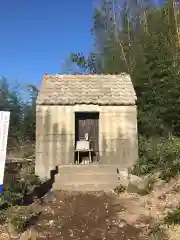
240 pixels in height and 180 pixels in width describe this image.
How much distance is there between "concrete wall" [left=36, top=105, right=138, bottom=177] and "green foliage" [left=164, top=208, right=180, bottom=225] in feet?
13.6

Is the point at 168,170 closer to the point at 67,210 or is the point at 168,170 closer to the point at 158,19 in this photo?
the point at 67,210

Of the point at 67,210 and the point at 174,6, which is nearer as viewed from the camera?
the point at 67,210

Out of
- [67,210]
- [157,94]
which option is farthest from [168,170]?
[157,94]

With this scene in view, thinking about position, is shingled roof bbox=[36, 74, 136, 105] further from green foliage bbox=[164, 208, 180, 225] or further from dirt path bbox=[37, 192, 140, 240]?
green foliage bbox=[164, 208, 180, 225]

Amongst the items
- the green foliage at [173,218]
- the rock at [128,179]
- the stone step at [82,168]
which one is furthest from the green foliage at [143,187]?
the green foliage at [173,218]

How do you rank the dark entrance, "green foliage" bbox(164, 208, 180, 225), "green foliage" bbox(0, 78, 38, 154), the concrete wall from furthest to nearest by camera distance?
1. "green foliage" bbox(0, 78, 38, 154)
2. the dark entrance
3. the concrete wall
4. "green foliage" bbox(164, 208, 180, 225)

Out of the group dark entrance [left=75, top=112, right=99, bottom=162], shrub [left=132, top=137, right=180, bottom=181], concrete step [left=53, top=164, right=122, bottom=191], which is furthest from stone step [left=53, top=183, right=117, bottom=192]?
dark entrance [left=75, top=112, right=99, bottom=162]

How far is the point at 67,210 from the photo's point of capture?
7.63 meters

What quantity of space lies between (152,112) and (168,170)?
13.8 feet

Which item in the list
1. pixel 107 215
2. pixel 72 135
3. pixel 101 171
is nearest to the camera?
pixel 107 215

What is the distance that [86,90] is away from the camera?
11.6 metres

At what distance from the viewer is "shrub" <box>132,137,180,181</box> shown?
911 centimetres

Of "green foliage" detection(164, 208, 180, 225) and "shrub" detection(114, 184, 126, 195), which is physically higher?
"shrub" detection(114, 184, 126, 195)

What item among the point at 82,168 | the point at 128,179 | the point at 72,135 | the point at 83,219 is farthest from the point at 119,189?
the point at 72,135
